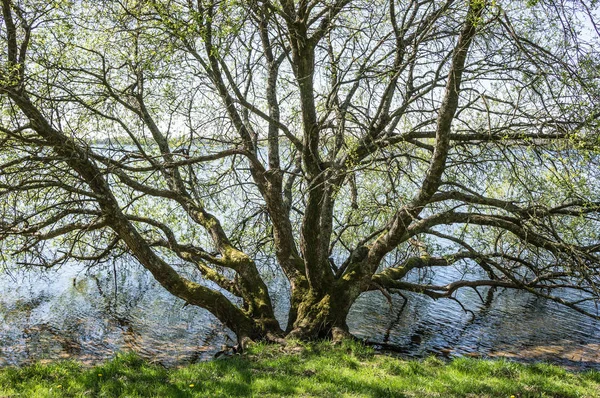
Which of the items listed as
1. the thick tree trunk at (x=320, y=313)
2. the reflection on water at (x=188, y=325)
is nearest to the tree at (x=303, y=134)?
the thick tree trunk at (x=320, y=313)

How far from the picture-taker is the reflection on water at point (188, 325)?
40.5ft

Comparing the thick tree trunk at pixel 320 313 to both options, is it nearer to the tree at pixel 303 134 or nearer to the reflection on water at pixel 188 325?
the tree at pixel 303 134

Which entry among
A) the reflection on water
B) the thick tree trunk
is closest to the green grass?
the thick tree trunk

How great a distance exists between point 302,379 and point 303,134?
5.01m

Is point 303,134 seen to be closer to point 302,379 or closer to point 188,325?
point 302,379

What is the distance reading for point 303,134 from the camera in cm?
1081

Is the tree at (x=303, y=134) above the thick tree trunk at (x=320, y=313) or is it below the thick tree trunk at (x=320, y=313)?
above

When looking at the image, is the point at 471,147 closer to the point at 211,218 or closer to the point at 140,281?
the point at 211,218

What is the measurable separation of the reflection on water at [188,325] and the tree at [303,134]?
5.70 ft

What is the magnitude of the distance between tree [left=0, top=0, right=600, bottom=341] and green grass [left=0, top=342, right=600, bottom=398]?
1.75m

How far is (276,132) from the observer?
12352 mm

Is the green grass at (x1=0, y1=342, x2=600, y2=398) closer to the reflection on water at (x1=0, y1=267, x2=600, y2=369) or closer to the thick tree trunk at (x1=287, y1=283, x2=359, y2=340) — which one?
the thick tree trunk at (x1=287, y1=283, x2=359, y2=340)

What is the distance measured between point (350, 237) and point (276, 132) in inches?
186

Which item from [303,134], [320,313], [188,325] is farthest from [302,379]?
[188,325]
